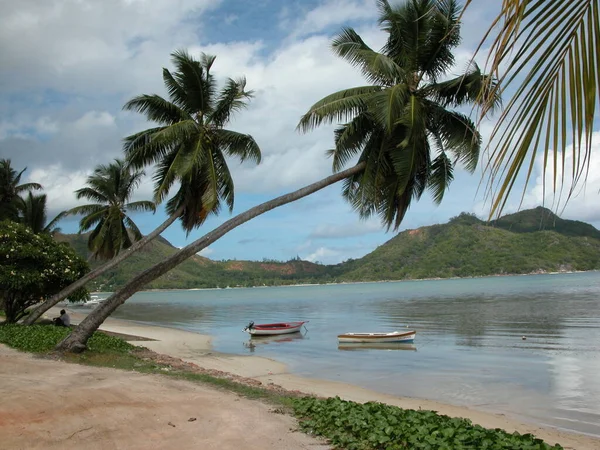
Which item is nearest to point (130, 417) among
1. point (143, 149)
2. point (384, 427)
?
point (384, 427)

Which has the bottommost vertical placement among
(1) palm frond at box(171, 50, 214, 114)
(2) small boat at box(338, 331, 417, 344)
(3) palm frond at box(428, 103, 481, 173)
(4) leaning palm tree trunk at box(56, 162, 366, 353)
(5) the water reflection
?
(5) the water reflection

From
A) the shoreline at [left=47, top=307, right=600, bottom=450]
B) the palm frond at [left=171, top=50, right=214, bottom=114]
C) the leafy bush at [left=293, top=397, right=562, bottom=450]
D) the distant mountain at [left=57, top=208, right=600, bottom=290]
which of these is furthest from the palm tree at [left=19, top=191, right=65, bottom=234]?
the distant mountain at [left=57, top=208, right=600, bottom=290]

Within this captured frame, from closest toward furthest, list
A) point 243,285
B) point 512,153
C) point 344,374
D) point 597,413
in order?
point 512,153, point 597,413, point 344,374, point 243,285

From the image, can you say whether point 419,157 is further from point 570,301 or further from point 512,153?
point 570,301

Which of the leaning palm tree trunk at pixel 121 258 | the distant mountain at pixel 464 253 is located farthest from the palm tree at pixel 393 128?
the distant mountain at pixel 464 253

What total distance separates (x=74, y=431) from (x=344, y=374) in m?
12.4

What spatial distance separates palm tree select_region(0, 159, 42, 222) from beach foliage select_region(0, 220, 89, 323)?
437 inches

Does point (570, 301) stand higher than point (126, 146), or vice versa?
point (126, 146)

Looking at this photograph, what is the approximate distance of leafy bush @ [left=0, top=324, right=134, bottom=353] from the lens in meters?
13.0

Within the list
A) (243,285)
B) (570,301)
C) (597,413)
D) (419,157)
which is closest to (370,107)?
(419,157)

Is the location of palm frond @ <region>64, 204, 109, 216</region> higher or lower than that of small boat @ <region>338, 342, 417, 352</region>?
higher

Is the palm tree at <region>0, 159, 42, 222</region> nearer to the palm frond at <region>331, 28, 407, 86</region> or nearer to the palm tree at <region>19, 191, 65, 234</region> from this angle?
the palm tree at <region>19, 191, 65, 234</region>

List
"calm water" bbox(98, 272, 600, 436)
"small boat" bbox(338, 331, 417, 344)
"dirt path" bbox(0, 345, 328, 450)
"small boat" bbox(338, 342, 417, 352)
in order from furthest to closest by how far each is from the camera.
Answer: "small boat" bbox(338, 331, 417, 344) → "small boat" bbox(338, 342, 417, 352) → "calm water" bbox(98, 272, 600, 436) → "dirt path" bbox(0, 345, 328, 450)

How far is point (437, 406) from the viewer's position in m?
12.3
